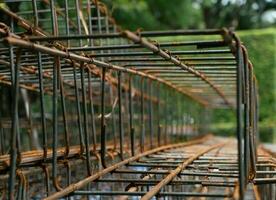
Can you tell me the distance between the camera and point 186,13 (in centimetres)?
1584

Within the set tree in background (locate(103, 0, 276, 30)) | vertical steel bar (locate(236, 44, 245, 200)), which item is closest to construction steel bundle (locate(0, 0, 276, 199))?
vertical steel bar (locate(236, 44, 245, 200))

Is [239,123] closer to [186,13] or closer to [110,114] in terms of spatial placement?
[110,114]

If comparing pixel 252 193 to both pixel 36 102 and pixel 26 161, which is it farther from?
pixel 36 102

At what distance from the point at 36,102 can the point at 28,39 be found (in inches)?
321

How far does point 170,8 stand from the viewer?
15.8m

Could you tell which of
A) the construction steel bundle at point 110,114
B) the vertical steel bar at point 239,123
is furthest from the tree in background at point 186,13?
the vertical steel bar at point 239,123

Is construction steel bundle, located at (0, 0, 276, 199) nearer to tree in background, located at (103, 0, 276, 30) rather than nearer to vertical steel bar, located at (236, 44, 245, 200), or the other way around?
vertical steel bar, located at (236, 44, 245, 200)

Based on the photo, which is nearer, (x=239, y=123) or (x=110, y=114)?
(x=239, y=123)

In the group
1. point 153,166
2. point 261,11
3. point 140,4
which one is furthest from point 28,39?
point 261,11

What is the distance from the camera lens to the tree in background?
14750 millimetres

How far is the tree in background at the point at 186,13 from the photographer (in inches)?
581

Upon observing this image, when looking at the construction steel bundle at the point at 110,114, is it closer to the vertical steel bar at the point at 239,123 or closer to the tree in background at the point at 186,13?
the vertical steel bar at the point at 239,123

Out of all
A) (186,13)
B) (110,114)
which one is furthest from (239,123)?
(186,13)

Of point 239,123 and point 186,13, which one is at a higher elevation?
point 186,13
